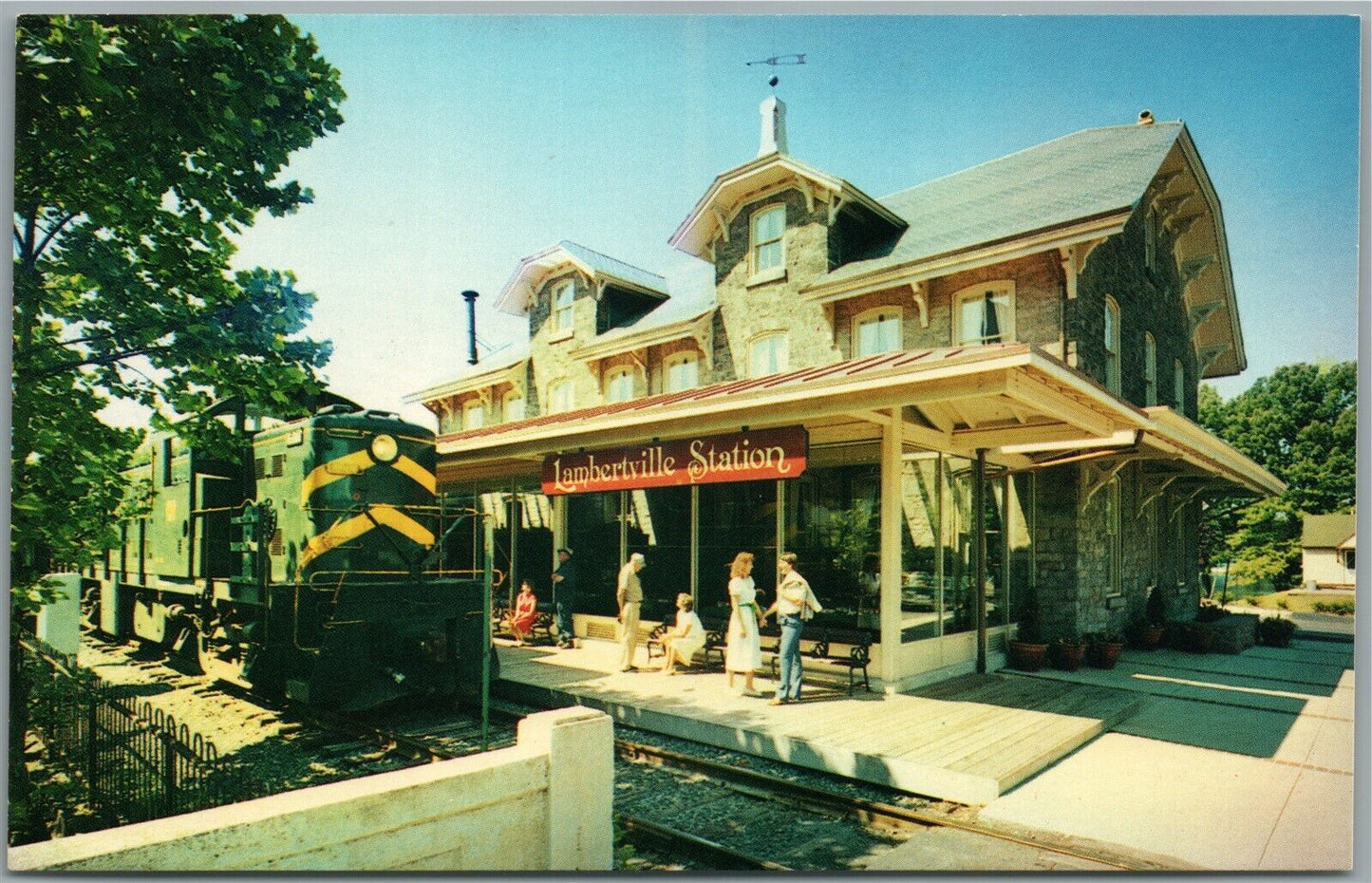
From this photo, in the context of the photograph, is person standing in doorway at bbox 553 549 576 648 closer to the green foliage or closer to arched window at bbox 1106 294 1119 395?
the green foliage

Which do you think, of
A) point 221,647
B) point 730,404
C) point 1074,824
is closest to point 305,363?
point 730,404

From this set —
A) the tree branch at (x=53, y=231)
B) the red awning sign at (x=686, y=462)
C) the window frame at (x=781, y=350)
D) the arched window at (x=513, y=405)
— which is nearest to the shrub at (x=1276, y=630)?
the window frame at (x=781, y=350)

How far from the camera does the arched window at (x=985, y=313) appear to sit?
36.0 feet

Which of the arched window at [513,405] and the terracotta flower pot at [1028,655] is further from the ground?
the arched window at [513,405]

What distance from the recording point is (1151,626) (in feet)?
42.5

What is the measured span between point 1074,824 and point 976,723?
2093mm

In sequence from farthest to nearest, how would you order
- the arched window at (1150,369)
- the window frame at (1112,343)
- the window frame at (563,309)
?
the window frame at (563,309)
the arched window at (1150,369)
the window frame at (1112,343)

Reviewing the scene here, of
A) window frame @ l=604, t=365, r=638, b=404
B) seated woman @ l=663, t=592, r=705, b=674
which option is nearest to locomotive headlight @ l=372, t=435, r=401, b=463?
seated woman @ l=663, t=592, r=705, b=674

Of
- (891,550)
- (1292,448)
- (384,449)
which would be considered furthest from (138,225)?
(1292,448)

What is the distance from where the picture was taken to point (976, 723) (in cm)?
713

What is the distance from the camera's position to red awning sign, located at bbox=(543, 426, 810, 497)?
7.95 m

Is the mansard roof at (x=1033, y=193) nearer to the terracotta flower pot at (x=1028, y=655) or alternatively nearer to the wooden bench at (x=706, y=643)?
the terracotta flower pot at (x=1028, y=655)

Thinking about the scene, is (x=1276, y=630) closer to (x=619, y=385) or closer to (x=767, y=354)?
(x=767, y=354)

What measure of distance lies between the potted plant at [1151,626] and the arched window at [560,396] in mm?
11980
